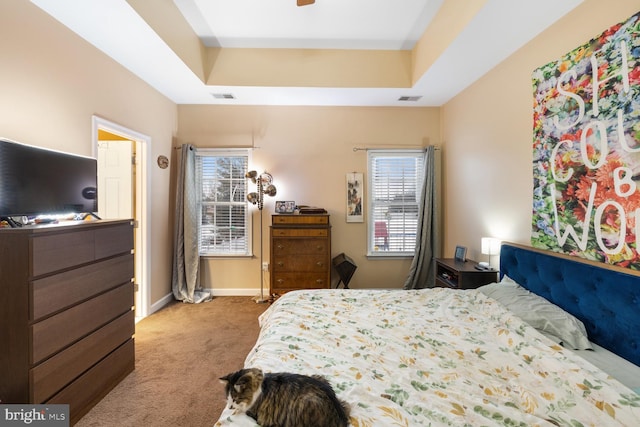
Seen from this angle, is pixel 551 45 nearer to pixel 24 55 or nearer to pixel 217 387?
pixel 217 387

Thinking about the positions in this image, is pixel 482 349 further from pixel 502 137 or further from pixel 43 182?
pixel 43 182

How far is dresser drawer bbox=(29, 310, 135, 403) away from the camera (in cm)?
141

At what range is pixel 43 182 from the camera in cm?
174

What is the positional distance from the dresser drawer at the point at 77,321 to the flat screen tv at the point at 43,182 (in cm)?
66

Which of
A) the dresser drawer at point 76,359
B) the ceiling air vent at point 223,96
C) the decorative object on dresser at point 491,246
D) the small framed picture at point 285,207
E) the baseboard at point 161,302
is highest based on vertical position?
the ceiling air vent at point 223,96

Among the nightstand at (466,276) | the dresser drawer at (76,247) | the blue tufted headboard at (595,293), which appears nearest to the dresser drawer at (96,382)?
the dresser drawer at (76,247)

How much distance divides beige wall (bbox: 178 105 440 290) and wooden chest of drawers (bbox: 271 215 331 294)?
0.52 meters

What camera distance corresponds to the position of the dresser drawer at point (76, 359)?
4.63 ft

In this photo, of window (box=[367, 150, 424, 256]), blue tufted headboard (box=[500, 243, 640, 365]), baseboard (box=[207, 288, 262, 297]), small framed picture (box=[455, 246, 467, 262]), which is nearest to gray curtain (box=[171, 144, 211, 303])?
baseboard (box=[207, 288, 262, 297])

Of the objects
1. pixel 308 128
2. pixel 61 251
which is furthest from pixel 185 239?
pixel 308 128

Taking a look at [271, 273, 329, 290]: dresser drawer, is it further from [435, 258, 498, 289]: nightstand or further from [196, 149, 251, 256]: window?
[435, 258, 498, 289]: nightstand

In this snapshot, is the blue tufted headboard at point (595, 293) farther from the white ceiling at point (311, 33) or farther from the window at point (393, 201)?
the window at point (393, 201)

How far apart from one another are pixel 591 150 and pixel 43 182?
11.6 ft

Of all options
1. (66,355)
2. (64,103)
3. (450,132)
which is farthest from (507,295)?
(64,103)
